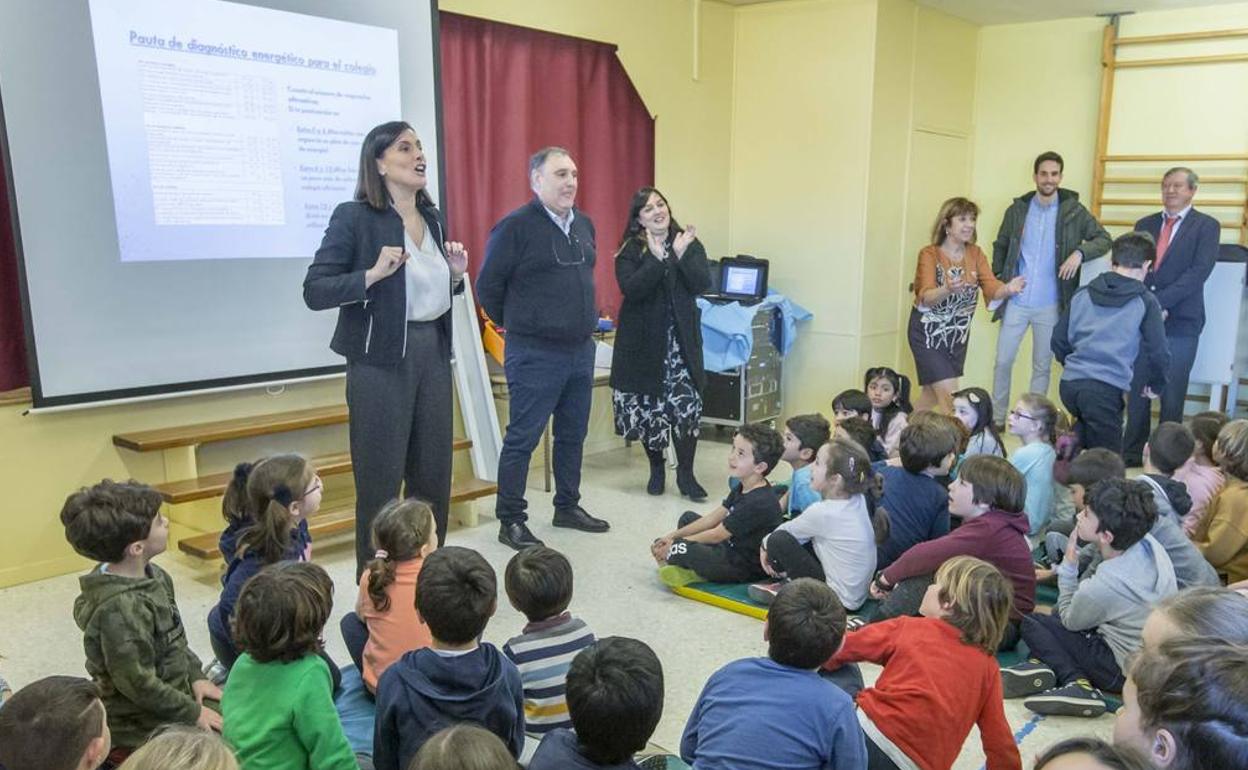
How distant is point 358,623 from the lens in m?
2.39

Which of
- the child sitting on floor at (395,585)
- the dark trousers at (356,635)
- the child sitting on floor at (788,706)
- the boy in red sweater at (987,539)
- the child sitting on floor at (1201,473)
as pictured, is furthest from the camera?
the child sitting on floor at (1201,473)

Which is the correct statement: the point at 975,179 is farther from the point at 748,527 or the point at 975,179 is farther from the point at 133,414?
the point at 133,414

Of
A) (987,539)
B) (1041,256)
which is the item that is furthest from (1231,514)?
(1041,256)

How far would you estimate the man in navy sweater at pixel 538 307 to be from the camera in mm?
3543

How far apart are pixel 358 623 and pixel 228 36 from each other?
230cm

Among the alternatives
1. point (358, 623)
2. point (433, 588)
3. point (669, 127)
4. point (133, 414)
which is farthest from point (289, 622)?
point (669, 127)

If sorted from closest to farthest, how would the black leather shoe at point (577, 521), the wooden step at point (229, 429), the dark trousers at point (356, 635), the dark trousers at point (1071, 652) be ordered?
1. the dark trousers at point (356, 635)
2. the dark trousers at point (1071, 652)
3. the wooden step at point (229, 429)
4. the black leather shoe at point (577, 521)

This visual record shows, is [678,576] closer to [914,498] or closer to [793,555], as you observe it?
[793,555]

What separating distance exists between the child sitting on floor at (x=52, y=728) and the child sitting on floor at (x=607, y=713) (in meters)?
0.62

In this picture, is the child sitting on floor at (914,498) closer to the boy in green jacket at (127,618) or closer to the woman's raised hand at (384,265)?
the woman's raised hand at (384,265)

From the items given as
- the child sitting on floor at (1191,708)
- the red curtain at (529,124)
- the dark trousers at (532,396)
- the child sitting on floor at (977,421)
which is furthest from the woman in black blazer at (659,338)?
the child sitting on floor at (1191,708)

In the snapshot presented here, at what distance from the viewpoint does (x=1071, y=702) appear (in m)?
2.44

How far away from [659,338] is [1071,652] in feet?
7.05

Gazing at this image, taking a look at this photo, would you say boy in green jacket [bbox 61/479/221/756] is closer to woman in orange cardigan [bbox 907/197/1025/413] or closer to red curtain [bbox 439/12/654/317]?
red curtain [bbox 439/12/654/317]
